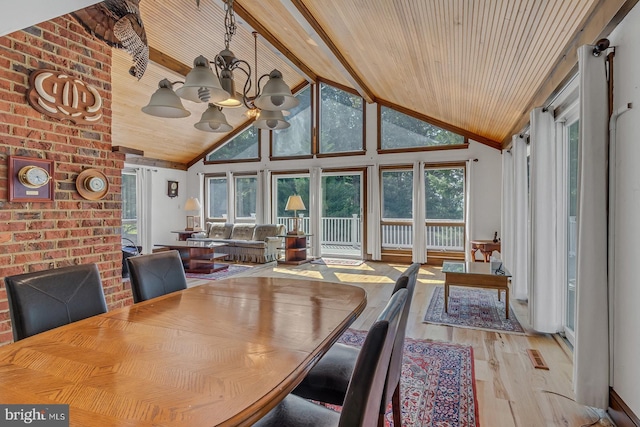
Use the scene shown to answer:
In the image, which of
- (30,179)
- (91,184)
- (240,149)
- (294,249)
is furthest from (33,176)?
(240,149)

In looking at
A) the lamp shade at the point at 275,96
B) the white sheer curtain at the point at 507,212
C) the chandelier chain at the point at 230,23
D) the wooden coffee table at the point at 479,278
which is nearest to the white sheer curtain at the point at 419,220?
the white sheer curtain at the point at 507,212

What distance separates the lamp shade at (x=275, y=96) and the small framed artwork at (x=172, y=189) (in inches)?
285

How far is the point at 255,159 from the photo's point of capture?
8.46 m

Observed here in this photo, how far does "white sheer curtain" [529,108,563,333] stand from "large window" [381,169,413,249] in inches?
155

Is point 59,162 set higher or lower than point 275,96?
lower

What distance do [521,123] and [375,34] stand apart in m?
2.22

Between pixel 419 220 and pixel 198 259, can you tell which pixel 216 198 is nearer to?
pixel 198 259

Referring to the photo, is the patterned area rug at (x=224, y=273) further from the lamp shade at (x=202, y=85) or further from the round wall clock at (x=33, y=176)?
the lamp shade at (x=202, y=85)

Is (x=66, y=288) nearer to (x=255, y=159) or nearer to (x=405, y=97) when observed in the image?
(x=405, y=97)

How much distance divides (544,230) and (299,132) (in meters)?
5.99

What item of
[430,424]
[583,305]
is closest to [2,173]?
[430,424]

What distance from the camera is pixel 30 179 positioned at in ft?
6.79

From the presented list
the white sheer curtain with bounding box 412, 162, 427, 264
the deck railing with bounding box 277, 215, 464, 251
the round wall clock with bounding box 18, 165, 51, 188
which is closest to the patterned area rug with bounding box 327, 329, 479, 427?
the round wall clock with bounding box 18, 165, 51, 188

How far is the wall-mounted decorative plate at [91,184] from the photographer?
2369 mm
